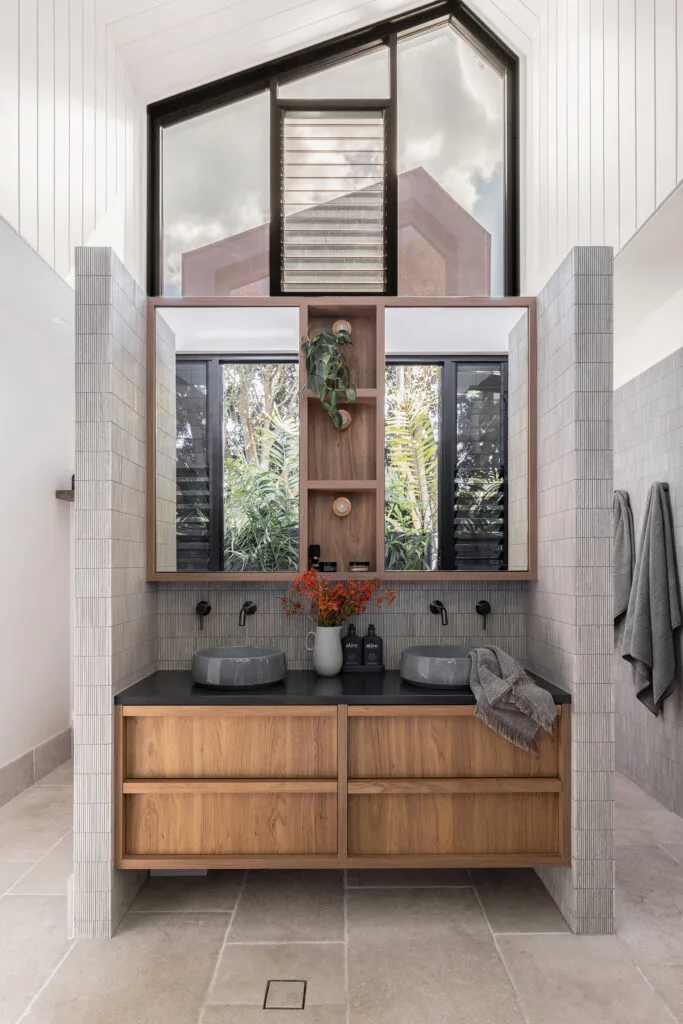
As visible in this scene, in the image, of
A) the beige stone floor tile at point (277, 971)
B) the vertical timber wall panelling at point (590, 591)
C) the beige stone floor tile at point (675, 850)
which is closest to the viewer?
the beige stone floor tile at point (277, 971)

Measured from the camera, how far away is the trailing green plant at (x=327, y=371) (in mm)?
3043

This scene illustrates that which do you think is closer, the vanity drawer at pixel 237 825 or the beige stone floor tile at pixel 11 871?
the vanity drawer at pixel 237 825

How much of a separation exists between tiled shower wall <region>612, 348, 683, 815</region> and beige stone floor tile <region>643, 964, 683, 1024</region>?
123 centimetres

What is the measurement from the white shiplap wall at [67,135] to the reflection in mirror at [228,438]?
511 millimetres

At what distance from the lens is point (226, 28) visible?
343 cm

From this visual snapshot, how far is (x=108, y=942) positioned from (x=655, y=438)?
10.2 ft

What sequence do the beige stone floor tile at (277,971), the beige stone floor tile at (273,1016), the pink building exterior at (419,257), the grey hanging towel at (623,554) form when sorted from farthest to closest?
the grey hanging towel at (623,554)
the pink building exterior at (419,257)
the beige stone floor tile at (277,971)
the beige stone floor tile at (273,1016)

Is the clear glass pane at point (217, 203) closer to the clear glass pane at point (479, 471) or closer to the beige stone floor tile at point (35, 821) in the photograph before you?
the clear glass pane at point (479, 471)

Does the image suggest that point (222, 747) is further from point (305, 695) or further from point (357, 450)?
point (357, 450)

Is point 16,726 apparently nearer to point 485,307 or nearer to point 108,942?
point 108,942

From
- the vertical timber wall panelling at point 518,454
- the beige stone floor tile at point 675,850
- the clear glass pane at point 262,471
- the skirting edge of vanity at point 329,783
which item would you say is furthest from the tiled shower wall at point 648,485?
the clear glass pane at point 262,471

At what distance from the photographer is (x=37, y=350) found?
4.18 metres

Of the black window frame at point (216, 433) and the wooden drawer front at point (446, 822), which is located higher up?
the black window frame at point (216, 433)

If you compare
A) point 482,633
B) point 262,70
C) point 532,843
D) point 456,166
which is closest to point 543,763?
point 532,843
